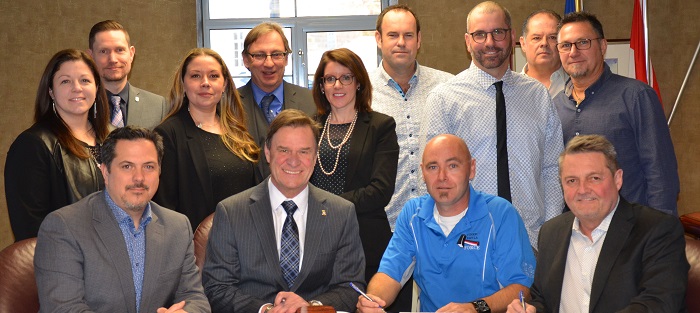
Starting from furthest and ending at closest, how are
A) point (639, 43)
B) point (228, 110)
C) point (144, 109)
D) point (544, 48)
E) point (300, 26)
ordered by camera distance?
point (300, 26), point (639, 43), point (544, 48), point (144, 109), point (228, 110)

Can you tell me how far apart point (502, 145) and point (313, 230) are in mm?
1198

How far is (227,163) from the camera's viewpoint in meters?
3.82

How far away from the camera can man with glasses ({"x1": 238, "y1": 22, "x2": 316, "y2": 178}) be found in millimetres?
4285

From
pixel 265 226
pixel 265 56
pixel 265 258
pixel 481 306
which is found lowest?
pixel 481 306

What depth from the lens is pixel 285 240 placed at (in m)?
3.07

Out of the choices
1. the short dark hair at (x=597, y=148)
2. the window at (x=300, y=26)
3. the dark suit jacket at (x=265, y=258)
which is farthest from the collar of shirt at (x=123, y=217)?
the window at (x=300, y=26)

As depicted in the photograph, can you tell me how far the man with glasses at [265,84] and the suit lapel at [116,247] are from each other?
4.60 ft

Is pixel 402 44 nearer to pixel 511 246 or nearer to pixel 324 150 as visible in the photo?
pixel 324 150

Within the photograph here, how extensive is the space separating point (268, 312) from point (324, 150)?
4.00 feet

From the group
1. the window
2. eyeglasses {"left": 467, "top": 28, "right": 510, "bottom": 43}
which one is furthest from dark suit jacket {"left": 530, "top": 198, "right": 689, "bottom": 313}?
the window

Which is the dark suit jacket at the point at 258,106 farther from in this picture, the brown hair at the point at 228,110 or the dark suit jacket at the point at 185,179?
the dark suit jacket at the point at 185,179

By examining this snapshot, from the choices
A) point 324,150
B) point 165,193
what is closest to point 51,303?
point 165,193

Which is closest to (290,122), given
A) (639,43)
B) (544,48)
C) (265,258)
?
(265,258)

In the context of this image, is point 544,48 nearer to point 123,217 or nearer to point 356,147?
point 356,147
